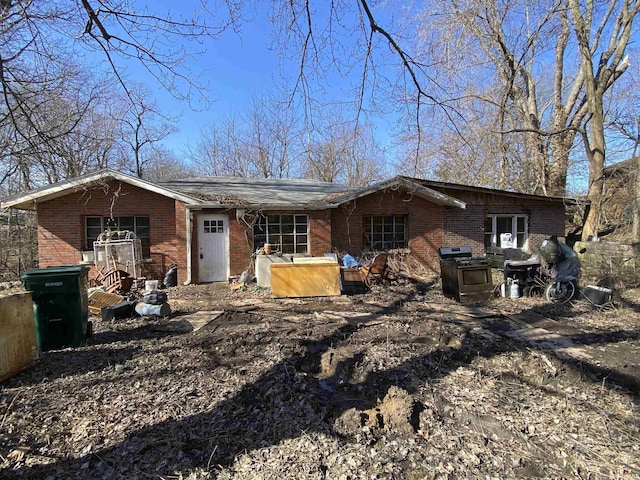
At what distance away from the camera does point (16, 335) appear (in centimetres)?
415

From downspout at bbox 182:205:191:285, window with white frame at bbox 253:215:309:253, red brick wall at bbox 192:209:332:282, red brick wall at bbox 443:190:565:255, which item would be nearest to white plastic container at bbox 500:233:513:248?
red brick wall at bbox 443:190:565:255

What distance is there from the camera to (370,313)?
7.30m

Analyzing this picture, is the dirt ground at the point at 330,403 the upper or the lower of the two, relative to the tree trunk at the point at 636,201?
lower

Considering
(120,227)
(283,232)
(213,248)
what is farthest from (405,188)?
(120,227)

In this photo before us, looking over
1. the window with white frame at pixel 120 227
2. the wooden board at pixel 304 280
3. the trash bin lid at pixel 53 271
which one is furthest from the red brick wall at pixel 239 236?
the trash bin lid at pixel 53 271

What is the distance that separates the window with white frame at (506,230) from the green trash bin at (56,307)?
44.0ft

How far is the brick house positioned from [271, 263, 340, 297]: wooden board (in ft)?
9.41

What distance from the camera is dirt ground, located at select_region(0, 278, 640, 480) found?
8.90 feet

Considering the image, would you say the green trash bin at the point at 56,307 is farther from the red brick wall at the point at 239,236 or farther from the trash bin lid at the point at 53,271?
the red brick wall at the point at 239,236

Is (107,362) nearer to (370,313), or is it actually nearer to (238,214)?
(370,313)

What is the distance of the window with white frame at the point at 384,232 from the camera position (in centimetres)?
1272

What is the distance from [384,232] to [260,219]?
465 centimetres

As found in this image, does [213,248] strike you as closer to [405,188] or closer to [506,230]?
[405,188]

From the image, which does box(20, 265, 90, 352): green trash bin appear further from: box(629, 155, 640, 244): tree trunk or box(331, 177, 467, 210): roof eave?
box(629, 155, 640, 244): tree trunk
